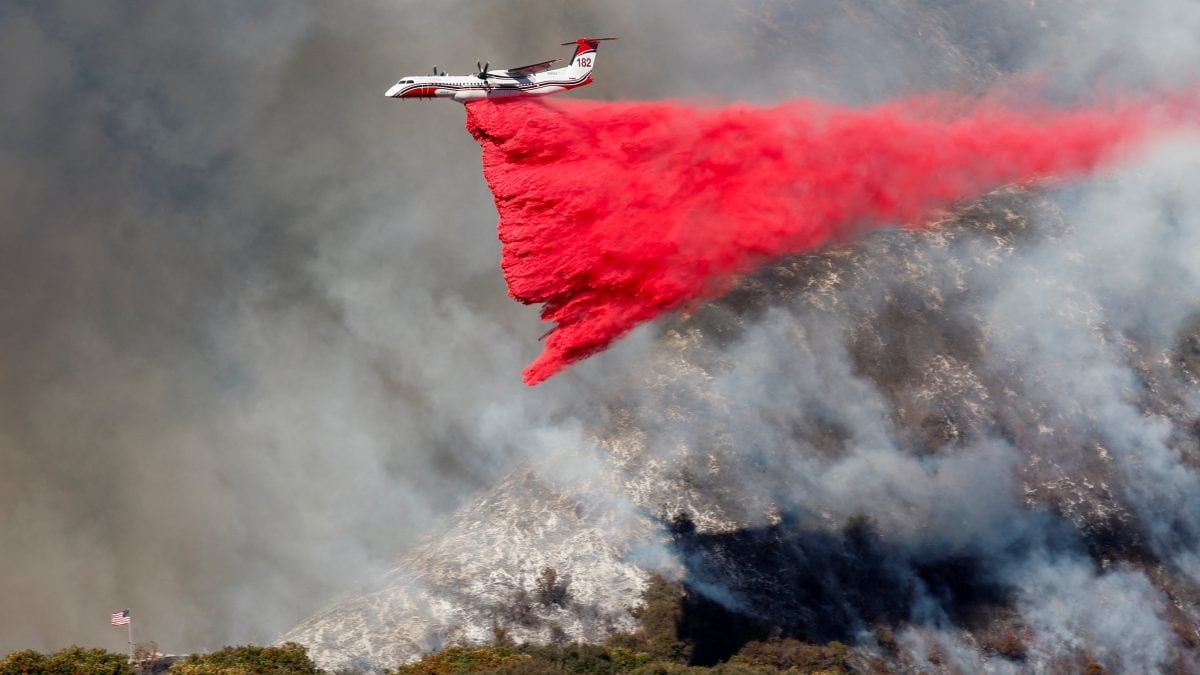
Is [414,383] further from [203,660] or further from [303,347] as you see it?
[203,660]

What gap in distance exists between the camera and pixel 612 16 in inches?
5497

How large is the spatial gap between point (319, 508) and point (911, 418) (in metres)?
38.0

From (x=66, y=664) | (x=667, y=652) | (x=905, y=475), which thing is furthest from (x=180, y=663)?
(x=905, y=475)

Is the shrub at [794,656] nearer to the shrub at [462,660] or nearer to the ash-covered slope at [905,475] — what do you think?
the ash-covered slope at [905,475]

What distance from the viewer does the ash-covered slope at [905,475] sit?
96750mm

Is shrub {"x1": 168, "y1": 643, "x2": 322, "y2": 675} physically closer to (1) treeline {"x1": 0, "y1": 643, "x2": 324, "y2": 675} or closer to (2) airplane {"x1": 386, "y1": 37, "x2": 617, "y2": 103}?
(1) treeline {"x1": 0, "y1": 643, "x2": 324, "y2": 675}

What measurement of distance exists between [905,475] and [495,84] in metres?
36.8

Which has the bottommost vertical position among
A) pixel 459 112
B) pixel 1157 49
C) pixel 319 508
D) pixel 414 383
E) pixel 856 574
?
pixel 856 574

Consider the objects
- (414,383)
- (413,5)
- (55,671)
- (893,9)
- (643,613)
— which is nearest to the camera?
(55,671)

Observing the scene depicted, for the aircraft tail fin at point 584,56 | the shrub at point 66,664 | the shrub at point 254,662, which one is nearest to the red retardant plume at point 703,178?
the aircraft tail fin at point 584,56

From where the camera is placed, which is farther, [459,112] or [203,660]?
[459,112]

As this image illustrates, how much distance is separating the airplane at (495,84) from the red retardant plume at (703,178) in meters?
0.87

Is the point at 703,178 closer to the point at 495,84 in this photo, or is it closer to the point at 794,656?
the point at 495,84

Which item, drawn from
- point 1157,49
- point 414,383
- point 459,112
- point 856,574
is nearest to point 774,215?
point 856,574
